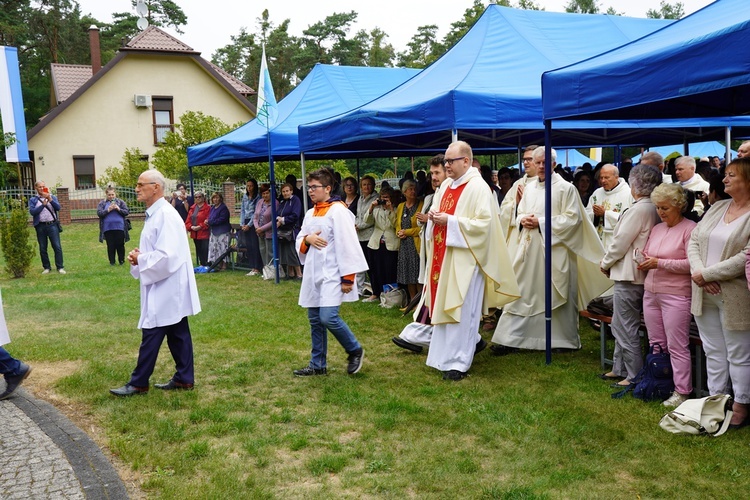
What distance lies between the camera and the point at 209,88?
3662 centimetres

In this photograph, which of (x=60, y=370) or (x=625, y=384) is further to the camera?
(x=60, y=370)

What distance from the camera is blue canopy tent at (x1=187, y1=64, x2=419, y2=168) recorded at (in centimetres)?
1238

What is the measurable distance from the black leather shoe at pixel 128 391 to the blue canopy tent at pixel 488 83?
3.82m

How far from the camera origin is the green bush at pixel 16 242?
13.8 meters

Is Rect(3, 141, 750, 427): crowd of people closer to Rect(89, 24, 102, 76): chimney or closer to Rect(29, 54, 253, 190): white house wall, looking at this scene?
Rect(29, 54, 253, 190): white house wall

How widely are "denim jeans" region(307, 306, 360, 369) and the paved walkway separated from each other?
2.00 metres

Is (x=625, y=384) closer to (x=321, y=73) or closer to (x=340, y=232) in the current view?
(x=340, y=232)

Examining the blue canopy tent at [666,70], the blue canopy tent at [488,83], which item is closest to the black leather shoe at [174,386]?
the blue canopy tent at [666,70]

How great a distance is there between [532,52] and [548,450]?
569 cm

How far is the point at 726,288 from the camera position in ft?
14.7

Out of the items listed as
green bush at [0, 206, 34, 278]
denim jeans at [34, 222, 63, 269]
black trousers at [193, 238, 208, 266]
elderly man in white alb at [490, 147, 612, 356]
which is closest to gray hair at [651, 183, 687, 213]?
elderly man in white alb at [490, 147, 612, 356]

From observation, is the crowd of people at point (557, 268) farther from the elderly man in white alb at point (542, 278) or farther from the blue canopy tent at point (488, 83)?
the blue canopy tent at point (488, 83)

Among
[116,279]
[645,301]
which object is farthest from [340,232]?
[116,279]

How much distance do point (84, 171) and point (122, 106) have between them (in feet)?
11.9
